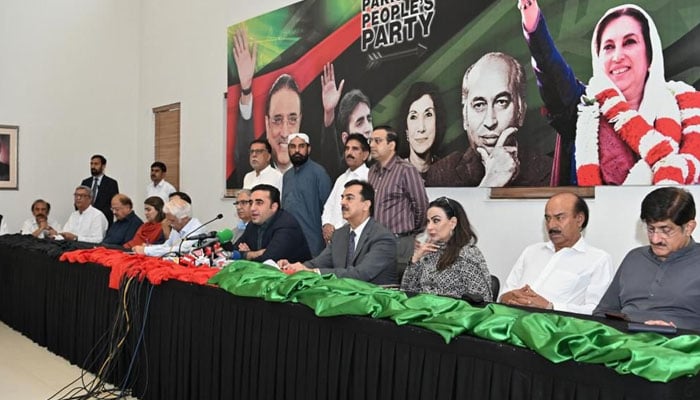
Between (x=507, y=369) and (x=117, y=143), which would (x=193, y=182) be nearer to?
(x=117, y=143)

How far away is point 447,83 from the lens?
16.3 ft

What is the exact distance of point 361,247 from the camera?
145 inches

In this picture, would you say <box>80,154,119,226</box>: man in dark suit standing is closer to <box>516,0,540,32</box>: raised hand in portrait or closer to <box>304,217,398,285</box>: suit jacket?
<box>304,217,398,285</box>: suit jacket

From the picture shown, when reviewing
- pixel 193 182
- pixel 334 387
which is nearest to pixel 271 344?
pixel 334 387

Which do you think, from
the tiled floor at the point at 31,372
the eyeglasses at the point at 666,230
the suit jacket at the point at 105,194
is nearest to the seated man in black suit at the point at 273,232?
the tiled floor at the point at 31,372

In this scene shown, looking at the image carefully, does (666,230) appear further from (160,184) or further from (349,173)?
(160,184)

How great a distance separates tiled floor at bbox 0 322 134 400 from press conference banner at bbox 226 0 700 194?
99.8 inches

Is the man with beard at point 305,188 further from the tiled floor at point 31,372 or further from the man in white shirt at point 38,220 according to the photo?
the man in white shirt at point 38,220

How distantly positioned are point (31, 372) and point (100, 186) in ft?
15.5

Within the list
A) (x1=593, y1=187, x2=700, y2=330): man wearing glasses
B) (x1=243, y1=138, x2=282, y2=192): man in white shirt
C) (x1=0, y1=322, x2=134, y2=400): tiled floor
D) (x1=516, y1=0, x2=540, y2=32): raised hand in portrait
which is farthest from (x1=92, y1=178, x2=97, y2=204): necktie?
(x1=593, y1=187, x2=700, y2=330): man wearing glasses

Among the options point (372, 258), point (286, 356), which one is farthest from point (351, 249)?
point (286, 356)

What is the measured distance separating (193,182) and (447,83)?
170 inches

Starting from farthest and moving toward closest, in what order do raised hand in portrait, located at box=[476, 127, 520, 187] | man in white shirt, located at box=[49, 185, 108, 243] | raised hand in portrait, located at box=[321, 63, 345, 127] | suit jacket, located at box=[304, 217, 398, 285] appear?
man in white shirt, located at box=[49, 185, 108, 243] < raised hand in portrait, located at box=[321, 63, 345, 127] < raised hand in portrait, located at box=[476, 127, 520, 187] < suit jacket, located at box=[304, 217, 398, 285]

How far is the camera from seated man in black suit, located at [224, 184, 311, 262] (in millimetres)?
4324
